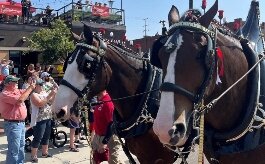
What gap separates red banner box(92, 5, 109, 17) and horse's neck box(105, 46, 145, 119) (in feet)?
66.3

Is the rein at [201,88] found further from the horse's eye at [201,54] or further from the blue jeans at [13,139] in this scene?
the blue jeans at [13,139]

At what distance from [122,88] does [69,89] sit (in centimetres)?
65

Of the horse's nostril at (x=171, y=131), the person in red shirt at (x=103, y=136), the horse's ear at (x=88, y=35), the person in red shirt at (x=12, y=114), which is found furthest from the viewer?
the person in red shirt at (x=12, y=114)

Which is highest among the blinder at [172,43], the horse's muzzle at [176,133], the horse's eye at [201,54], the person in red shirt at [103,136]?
the blinder at [172,43]

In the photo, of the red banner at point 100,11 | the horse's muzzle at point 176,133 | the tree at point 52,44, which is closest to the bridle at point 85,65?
the horse's muzzle at point 176,133

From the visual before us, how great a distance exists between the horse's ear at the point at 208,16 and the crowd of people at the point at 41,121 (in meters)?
1.88

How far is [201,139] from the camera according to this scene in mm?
2615

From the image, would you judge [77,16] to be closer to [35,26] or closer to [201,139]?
[35,26]

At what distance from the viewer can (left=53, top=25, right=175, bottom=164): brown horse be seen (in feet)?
13.1

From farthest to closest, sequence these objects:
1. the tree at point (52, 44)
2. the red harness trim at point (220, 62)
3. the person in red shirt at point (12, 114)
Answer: the tree at point (52, 44)
the person in red shirt at point (12, 114)
the red harness trim at point (220, 62)

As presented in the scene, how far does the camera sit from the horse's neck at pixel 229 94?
2.81 m

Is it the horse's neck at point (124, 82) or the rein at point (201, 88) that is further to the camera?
the horse's neck at point (124, 82)

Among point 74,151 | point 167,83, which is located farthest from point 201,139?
point 74,151

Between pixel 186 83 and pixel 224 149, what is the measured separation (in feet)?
2.52
